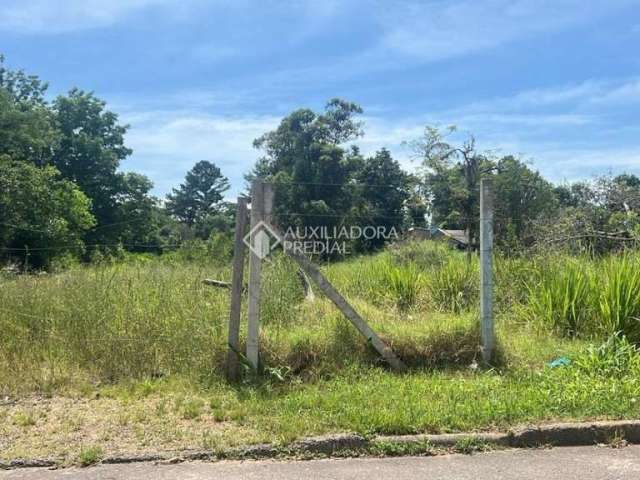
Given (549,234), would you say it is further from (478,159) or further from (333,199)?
(478,159)

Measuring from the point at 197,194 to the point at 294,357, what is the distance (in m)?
72.6

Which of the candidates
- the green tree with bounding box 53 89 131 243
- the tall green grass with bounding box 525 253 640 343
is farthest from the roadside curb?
the green tree with bounding box 53 89 131 243

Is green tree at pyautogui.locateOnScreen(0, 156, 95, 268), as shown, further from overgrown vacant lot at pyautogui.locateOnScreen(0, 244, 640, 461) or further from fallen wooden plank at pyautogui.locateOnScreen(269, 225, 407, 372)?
fallen wooden plank at pyautogui.locateOnScreen(269, 225, 407, 372)

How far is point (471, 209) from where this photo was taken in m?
17.5

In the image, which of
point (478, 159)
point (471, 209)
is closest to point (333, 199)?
point (471, 209)

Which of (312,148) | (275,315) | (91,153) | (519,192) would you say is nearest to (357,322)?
(275,315)

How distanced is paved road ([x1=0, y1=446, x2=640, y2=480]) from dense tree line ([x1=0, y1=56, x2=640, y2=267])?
3312 millimetres

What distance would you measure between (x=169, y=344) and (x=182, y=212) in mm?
71491

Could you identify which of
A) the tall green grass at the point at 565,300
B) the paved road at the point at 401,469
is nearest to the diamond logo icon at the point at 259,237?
the paved road at the point at 401,469

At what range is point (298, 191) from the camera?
1032 cm

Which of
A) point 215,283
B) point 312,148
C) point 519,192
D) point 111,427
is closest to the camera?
point 111,427

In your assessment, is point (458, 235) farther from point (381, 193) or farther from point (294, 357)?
point (381, 193)

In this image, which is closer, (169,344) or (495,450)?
(495,450)

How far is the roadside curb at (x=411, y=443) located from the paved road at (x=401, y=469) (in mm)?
81
